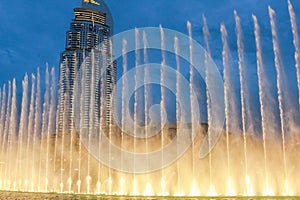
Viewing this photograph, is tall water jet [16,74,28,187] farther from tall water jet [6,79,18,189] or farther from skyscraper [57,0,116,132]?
skyscraper [57,0,116,132]

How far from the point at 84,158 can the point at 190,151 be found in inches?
429

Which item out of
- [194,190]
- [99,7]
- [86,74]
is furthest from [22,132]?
[99,7]

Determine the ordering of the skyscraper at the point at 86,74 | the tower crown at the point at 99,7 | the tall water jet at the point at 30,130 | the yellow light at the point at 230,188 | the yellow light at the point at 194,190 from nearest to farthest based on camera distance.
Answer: the yellow light at the point at 230,188 < the yellow light at the point at 194,190 < the tall water jet at the point at 30,130 < the skyscraper at the point at 86,74 < the tower crown at the point at 99,7

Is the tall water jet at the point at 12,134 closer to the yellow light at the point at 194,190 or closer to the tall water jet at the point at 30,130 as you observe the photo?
the tall water jet at the point at 30,130

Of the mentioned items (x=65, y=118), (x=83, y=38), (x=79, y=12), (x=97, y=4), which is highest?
(x=97, y=4)

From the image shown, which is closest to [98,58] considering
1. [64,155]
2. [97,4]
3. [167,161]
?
[64,155]

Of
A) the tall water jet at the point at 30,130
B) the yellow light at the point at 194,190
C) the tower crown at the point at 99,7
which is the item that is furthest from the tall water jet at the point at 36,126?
the tower crown at the point at 99,7

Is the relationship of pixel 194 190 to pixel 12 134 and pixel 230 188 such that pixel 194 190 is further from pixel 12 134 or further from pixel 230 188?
pixel 12 134

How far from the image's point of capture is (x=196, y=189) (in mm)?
21938

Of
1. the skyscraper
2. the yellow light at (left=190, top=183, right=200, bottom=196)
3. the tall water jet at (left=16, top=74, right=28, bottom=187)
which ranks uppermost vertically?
the skyscraper

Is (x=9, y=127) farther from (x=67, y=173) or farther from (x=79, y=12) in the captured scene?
(x=79, y=12)

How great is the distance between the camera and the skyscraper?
142ft

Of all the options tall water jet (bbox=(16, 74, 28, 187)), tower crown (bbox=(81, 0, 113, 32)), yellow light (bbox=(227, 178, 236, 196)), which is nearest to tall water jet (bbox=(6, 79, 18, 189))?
tall water jet (bbox=(16, 74, 28, 187))

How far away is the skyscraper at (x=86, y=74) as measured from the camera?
4338 cm
